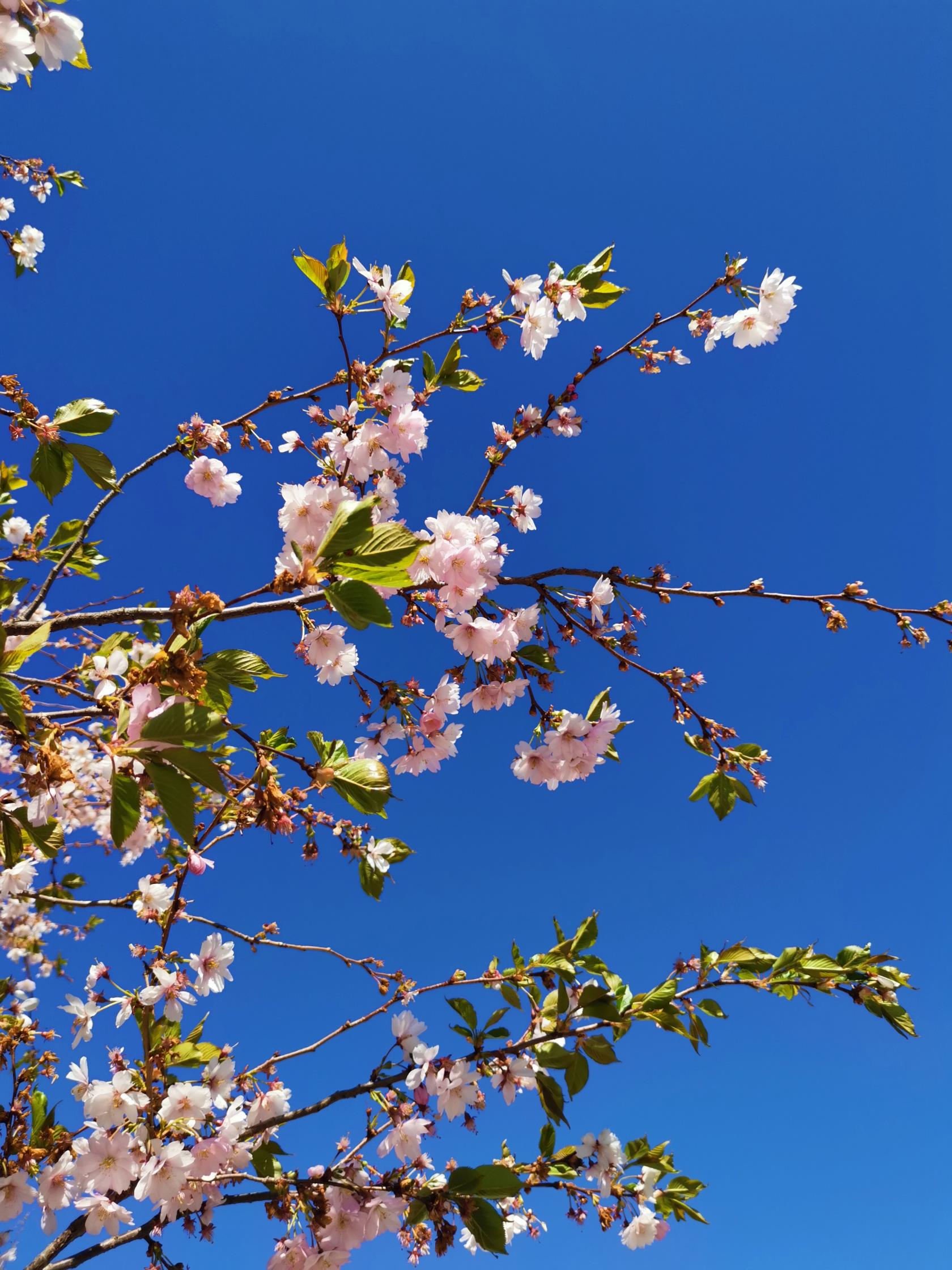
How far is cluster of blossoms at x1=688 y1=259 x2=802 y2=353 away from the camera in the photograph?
3055mm

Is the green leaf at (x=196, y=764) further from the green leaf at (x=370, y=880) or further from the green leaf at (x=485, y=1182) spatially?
the green leaf at (x=485, y=1182)

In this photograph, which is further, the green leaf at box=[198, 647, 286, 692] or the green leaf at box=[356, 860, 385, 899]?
the green leaf at box=[356, 860, 385, 899]

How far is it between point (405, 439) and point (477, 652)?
0.97m

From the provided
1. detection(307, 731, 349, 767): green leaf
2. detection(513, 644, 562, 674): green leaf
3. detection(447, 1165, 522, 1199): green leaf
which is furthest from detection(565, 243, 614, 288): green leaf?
detection(447, 1165, 522, 1199): green leaf

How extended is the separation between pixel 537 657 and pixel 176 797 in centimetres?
181

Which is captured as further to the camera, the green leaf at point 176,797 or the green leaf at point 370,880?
the green leaf at point 370,880

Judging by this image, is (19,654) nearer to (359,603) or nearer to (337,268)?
(359,603)

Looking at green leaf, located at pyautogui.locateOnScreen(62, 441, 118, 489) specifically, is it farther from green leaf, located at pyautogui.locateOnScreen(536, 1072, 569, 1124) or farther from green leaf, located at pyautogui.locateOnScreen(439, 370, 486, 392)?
green leaf, located at pyautogui.locateOnScreen(536, 1072, 569, 1124)

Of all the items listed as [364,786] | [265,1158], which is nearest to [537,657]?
[364,786]

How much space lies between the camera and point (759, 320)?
3139 mm

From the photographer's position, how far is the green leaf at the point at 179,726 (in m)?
1.32

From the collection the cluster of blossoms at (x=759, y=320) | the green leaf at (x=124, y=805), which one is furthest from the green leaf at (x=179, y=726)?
the cluster of blossoms at (x=759, y=320)

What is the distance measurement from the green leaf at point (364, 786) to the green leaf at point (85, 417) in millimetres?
1606

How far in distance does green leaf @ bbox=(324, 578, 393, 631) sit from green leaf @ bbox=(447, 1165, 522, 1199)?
1.84 meters
